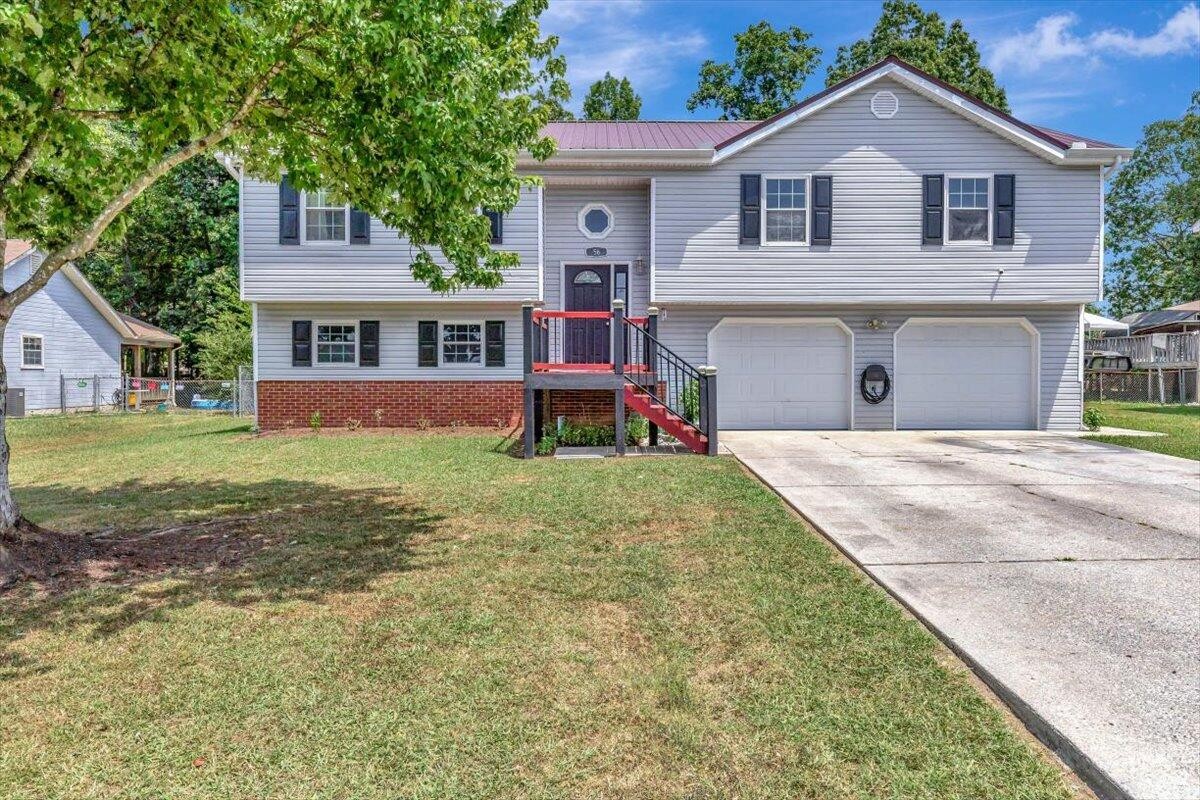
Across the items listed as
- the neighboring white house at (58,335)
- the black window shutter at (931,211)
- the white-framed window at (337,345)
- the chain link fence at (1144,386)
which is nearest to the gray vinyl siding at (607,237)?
the white-framed window at (337,345)

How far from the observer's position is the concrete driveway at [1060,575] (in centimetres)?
271

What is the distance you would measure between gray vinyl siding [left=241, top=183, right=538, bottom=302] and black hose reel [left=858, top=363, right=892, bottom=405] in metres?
6.80

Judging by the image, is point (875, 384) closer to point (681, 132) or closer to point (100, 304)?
point (681, 132)

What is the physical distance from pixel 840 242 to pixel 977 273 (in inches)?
106

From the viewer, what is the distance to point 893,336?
13781mm

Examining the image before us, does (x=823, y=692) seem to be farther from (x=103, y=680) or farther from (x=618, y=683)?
(x=103, y=680)

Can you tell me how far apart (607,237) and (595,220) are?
42 centimetres

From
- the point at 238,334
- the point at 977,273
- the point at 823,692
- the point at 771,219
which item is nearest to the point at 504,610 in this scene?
the point at 823,692

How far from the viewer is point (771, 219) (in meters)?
13.2

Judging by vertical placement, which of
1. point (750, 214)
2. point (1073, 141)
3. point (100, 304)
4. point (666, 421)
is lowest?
point (666, 421)

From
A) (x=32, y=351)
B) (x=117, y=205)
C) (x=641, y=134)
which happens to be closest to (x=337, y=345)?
(x=641, y=134)

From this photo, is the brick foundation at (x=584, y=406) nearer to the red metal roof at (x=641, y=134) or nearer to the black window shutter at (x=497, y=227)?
the black window shutter at (x=497, y=227)

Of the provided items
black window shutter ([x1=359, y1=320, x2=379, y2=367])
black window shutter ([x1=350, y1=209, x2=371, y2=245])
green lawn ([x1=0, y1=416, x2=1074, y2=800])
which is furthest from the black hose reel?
black window shutter ([x1=350, y1=209, x2=371, y2=245])

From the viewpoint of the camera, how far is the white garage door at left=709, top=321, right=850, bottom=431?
45.1ft
